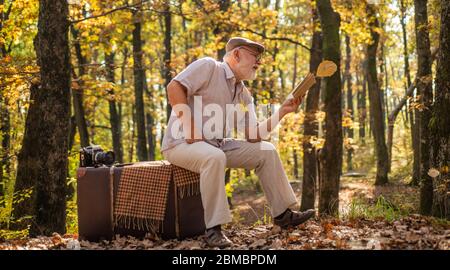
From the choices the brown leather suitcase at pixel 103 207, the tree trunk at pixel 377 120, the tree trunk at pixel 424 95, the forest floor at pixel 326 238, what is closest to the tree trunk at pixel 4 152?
the brown leather suitcase at pixel 103 207

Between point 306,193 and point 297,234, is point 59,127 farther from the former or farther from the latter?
point 306,193

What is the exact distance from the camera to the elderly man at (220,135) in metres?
4.62

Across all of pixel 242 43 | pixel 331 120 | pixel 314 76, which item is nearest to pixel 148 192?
pixel 242 43

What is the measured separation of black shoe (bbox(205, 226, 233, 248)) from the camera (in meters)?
4.45

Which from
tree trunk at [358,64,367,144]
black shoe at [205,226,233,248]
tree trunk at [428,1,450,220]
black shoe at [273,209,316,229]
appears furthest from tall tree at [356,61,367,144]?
black shoe at [205,226,233,248]

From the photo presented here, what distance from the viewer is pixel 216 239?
4484 millimetres

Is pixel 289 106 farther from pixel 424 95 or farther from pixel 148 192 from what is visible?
pixel 424 95

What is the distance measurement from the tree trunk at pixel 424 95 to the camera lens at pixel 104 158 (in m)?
4.51

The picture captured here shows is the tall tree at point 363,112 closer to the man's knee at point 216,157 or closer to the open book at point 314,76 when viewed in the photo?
the open book at point 314,76

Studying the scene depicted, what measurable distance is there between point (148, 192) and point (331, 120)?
466 centimetres

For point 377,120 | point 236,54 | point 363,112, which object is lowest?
point 377,120

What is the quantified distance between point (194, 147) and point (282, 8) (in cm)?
2333

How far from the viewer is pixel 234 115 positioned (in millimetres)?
5242
